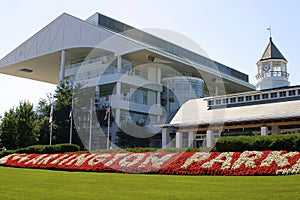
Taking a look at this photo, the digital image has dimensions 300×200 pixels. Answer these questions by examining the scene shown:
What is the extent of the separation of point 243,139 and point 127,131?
2703 centimetres

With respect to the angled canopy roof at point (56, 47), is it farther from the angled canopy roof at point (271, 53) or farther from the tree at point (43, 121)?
the angled canopy roof at point (271, 53)

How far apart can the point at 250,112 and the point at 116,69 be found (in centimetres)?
2330

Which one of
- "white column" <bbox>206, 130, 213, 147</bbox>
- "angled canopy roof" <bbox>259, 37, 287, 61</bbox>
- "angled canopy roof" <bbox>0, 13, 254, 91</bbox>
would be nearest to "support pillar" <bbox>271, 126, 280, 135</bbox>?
"white column" <bbox>206, 130, 213, 147</bbox>

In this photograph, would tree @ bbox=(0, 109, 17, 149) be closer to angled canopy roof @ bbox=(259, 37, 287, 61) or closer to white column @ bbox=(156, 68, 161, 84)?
white column @ bbox=(156, 68, 161, 84)

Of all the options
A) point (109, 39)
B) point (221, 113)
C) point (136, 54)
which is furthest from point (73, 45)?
point (221, 113)

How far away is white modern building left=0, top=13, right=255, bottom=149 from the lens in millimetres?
47844

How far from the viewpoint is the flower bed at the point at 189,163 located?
16.0m

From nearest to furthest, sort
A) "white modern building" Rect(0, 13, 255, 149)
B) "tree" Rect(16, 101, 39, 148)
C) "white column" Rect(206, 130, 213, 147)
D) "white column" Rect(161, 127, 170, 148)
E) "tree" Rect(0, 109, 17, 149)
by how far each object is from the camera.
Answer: "white column" Rect(206, 130, 213, 147) < "white column" Rect(161, 127, 170, 148) < "tree" Rect(16, 101, 39, 148) < "tree" Rect(0, 109, 17, 149) < "white modern building" Rect(0, 13, 255, 149)

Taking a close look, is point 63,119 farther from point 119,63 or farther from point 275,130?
point 275,130

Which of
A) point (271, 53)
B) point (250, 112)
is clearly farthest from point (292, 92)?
point (271, 53)

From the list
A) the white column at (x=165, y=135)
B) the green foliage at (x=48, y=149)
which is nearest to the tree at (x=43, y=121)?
the green foliage at (x=48, y=149)

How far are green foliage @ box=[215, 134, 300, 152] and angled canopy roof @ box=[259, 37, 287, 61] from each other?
16.8 m

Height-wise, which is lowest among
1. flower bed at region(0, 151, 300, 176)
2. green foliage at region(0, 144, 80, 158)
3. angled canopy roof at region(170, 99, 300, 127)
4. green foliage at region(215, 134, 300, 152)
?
flower bed at region(0, 151, 300, 176)

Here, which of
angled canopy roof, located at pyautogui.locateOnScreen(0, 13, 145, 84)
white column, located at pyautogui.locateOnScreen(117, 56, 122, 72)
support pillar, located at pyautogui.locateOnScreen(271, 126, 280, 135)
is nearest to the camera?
support pillar, located at pyautogui.locateOnScreen(271, 126, 280, 135)
